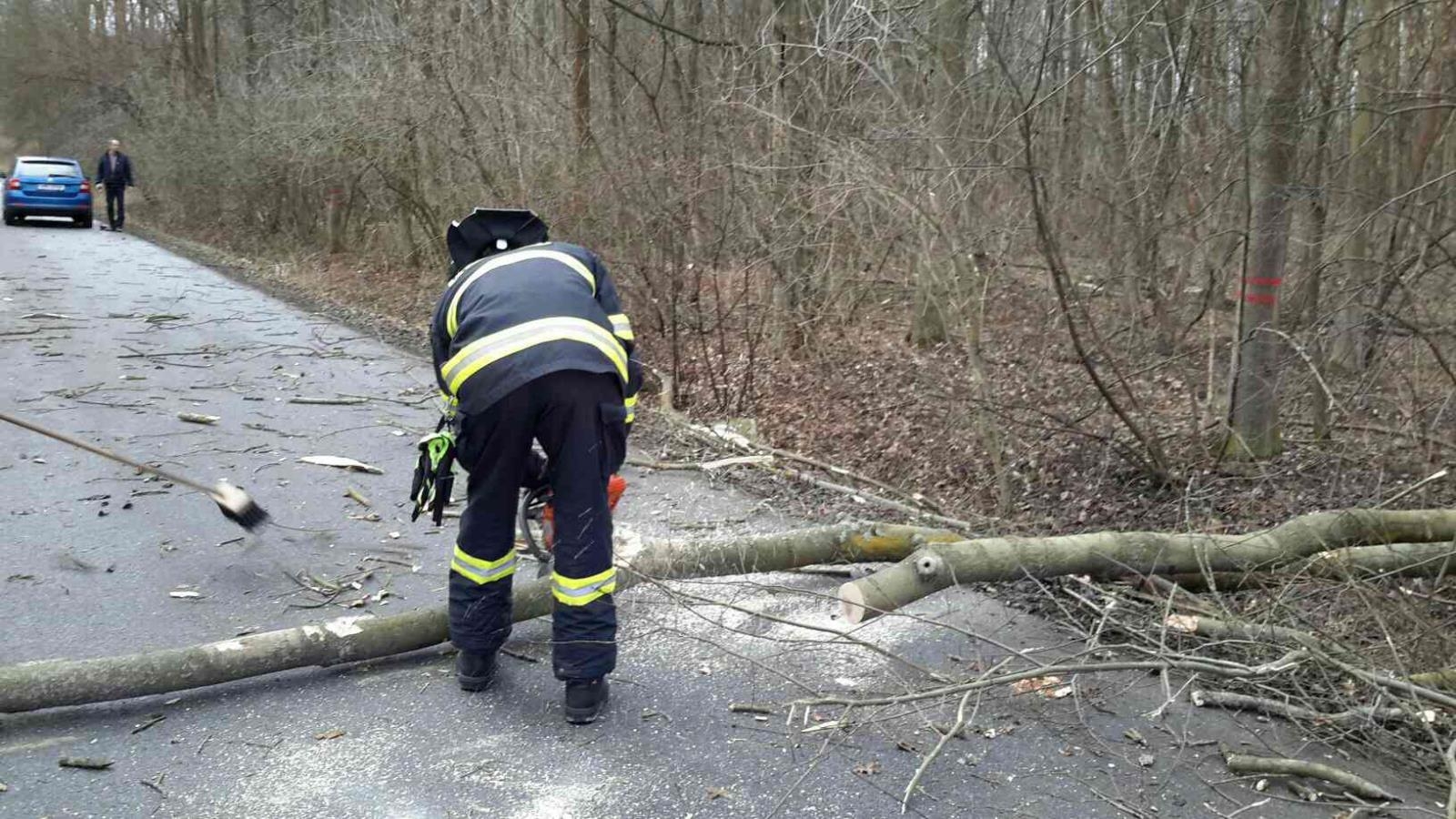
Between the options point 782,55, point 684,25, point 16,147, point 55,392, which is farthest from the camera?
point 16,147

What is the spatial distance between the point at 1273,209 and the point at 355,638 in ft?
18.7

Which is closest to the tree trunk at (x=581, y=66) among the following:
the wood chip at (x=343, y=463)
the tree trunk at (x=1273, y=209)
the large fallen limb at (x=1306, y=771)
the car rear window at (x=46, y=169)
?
the wood chip at (x=343, y=463)

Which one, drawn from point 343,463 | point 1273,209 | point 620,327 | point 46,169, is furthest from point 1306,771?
point 46,169

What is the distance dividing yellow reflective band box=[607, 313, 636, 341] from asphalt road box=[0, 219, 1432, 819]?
110 centimetres

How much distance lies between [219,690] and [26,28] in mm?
43026

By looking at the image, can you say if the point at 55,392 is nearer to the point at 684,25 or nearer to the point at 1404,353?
the point at 684,25

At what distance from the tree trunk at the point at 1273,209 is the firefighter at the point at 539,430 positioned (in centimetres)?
438

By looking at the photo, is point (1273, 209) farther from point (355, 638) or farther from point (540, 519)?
point (355, 638)

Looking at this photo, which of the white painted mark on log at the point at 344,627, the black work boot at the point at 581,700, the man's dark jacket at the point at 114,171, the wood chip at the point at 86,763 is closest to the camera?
the wood chip at the point at 86,763

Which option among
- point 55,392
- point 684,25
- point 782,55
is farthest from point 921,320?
point 55,392

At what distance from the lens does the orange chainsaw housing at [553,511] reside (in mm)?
4133

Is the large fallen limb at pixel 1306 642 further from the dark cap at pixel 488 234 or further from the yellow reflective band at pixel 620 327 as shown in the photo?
the dark cap at pixel 488 234

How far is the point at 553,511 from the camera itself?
4.04m

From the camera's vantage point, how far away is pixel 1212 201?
7.82m
